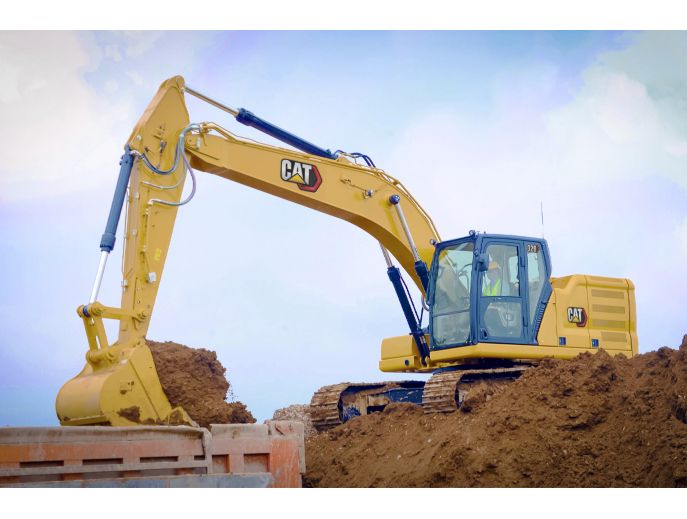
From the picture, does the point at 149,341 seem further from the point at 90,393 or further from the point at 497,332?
the point at 497,332

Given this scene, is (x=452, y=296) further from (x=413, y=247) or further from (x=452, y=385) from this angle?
(x=452, y=385)

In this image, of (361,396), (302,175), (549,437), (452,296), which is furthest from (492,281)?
(302,175)

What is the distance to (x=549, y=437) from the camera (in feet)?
28.7

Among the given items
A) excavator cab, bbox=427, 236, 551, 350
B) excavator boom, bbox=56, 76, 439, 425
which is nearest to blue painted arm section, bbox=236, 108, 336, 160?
excavator boom, bbox=56, 76, 439, 425

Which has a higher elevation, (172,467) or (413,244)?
(413,244)

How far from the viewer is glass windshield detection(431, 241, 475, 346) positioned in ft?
34.2

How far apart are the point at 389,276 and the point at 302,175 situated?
74.1 inches

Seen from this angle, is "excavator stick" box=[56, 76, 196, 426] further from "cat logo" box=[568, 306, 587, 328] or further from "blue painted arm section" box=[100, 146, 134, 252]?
"cat logo" box=[568, 306, 587, 328]

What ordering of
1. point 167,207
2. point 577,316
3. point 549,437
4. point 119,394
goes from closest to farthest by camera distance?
point 119,394 → point 549,437 → point 167,207 → point 577,316

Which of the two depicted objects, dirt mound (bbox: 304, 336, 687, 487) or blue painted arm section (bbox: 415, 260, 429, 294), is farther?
blue painted arm section (bbox: 415, 260, 429, 294)

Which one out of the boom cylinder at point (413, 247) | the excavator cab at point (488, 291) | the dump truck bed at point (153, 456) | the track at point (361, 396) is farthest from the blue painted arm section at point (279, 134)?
the dump truck bed at point (153, 456)

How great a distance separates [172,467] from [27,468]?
1.05 meters

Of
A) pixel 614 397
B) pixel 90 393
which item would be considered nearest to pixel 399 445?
pixel 614 397

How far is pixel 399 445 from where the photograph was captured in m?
9.82
